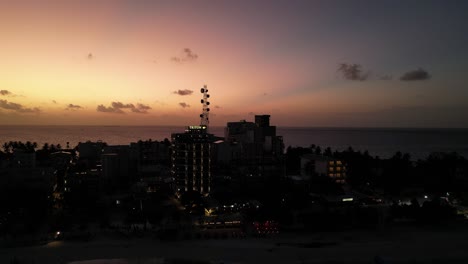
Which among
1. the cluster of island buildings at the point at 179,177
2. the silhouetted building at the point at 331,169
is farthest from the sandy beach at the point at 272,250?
the silhouetted building at the point at 331,169

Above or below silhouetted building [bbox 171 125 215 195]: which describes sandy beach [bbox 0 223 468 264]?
below

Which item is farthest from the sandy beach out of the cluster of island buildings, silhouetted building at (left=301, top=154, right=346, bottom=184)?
silhouetted building at (left=301, top=154, right=346, bottom=184)

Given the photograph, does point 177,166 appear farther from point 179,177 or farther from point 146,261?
point 146,261

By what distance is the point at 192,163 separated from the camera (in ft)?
157

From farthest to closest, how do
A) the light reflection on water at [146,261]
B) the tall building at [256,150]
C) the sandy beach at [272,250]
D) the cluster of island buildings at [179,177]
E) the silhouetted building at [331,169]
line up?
the tall building at [256,150] < the silhouetted building at [331,169] < the cluster of island buildings at [179,177] < the sandy beach at [272,250] < the light reflection on water at [146,261]

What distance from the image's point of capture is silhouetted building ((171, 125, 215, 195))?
47.6 m

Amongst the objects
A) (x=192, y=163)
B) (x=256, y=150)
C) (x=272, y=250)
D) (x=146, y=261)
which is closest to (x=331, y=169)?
(x=256, y=150)

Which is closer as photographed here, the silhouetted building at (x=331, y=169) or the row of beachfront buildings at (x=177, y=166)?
the row of beachfront buildings at (x=177, y=166)

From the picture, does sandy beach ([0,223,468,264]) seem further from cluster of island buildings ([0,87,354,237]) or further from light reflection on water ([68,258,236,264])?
cluster of island buildings ([0,87,354,237])

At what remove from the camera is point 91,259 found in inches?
1111

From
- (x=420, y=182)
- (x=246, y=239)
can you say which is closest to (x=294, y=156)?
(x=420, y=182)

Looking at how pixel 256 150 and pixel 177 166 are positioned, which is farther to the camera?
pixel 256 150

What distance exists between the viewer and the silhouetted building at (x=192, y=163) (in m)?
47.6

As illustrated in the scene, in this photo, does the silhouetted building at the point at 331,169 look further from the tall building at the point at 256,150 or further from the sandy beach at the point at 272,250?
the sandy beach at the point at 272,250
